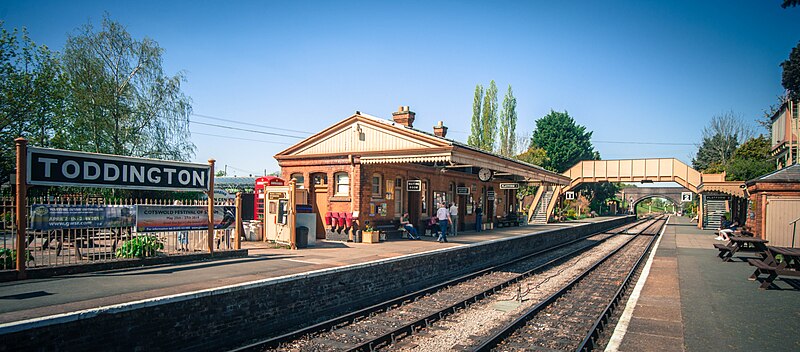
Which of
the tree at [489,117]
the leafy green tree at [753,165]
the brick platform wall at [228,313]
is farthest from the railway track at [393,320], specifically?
the tree at [489,117]

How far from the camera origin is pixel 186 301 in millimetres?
6883

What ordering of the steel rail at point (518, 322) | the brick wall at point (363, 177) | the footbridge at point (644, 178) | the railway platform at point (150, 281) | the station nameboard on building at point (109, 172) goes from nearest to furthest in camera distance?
the railway platform at point (150, 281) → the steel rail at point (518, 322) → the station nameboard on building at point (109, 172) → the brick wall at point (363, 177) → the footbridge at point (644, 178)

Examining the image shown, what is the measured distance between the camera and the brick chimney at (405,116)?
19.5 m

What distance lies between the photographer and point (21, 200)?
7691 mm

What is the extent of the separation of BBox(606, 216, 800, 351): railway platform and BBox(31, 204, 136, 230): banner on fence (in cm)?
923

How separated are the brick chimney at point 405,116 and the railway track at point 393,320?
8.00m

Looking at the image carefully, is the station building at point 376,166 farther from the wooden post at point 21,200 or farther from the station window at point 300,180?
the wooden post at point 21,200

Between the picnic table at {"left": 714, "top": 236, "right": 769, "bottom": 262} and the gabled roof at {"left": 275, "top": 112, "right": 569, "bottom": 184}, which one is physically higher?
the gabled roof at {"left": 275, "top": 112, "right": 569, "bottom": 184}

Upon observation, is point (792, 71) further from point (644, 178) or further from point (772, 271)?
point (644, 178)

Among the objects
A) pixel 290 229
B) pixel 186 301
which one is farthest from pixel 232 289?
pixel 290 229

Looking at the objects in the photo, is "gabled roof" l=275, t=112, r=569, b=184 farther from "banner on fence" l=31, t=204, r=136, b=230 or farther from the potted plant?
"banner on fence" l=31, t=204, r=136, b=230

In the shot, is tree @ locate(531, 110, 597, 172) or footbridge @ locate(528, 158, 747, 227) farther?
tree @ locate(531, 110, 597, 172)

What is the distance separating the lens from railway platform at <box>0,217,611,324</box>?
632 cm

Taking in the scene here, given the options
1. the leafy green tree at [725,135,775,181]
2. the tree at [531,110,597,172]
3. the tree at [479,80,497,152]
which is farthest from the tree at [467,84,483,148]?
the leafy green tree at [725,135,775,181]
